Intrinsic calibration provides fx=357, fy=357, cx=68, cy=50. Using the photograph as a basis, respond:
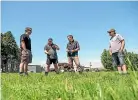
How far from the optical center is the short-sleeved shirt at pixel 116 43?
1255 cm

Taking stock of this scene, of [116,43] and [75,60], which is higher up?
[116,43]

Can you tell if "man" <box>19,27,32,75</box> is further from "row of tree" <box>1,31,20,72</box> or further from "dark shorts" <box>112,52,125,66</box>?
"row of tree" <box>1,31,20,72</box>

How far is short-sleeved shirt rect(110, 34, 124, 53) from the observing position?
41.2 ft

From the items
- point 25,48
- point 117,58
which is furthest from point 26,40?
point 117,58

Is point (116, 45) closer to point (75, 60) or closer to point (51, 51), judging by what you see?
point (75, 60)

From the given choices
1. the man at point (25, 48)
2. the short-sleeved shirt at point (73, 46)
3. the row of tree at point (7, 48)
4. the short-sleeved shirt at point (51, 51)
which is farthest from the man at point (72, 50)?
the row of tree at point (7, 48)

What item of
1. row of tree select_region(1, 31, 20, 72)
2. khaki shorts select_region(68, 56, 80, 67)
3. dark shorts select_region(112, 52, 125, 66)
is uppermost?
row of tree select_region(1, 31, 20, 72)

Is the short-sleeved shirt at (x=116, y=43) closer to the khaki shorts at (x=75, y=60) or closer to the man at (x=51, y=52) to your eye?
the khaki shorts at (x=75, y=60)

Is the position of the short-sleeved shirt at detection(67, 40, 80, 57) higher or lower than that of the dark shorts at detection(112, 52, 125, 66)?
higher

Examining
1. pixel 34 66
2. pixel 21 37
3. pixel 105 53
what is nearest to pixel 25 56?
pixel 21 37

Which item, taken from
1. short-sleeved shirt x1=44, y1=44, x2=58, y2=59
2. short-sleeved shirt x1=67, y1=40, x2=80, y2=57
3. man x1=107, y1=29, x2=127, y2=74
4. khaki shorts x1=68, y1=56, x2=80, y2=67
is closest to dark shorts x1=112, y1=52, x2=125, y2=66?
man x1=107, y1=29, x2=127, y2=74

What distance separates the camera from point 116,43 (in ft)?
41.5

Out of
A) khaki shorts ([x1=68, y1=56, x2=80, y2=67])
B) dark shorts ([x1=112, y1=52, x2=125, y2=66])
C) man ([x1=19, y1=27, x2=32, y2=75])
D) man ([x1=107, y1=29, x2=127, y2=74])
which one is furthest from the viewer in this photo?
khaki shorts ([x1=68, y1=56, x2=80, y2=67])

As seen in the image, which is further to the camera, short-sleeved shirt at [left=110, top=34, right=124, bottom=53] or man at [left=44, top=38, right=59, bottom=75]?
man at [left=44, top=38, right=59, bottom=75]
